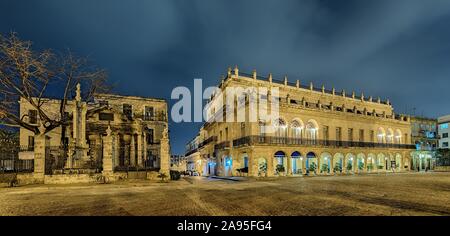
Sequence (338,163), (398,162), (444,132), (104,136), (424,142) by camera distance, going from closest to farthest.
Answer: (104,136) < (338,163) < (398,162) < (424,142) < (444,132)

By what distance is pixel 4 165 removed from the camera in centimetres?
1916

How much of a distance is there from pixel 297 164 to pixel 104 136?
79.6 feet

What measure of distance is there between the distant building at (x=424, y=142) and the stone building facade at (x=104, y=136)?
160 ft

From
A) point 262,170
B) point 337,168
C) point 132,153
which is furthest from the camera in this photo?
point 337,168

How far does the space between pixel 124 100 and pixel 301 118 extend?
83.6 feet

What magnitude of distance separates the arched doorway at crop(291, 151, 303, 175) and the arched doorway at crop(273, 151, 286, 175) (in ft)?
5.02

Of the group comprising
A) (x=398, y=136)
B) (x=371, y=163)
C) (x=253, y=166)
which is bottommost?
(x=371, y=163)

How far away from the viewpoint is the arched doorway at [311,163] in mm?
33125

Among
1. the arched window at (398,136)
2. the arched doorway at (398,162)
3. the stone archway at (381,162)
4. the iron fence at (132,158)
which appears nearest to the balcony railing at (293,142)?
the stone archway at (381,162)

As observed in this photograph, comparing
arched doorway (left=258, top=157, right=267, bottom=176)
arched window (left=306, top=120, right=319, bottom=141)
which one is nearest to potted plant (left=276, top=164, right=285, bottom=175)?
arched doorway (left=258, top=157, right=267, bottom=176)

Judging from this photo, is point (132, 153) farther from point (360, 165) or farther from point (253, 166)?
point (360, 165)

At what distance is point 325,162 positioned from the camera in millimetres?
36312

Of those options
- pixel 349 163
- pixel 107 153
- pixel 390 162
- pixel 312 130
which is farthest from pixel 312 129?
pixel 107 153
